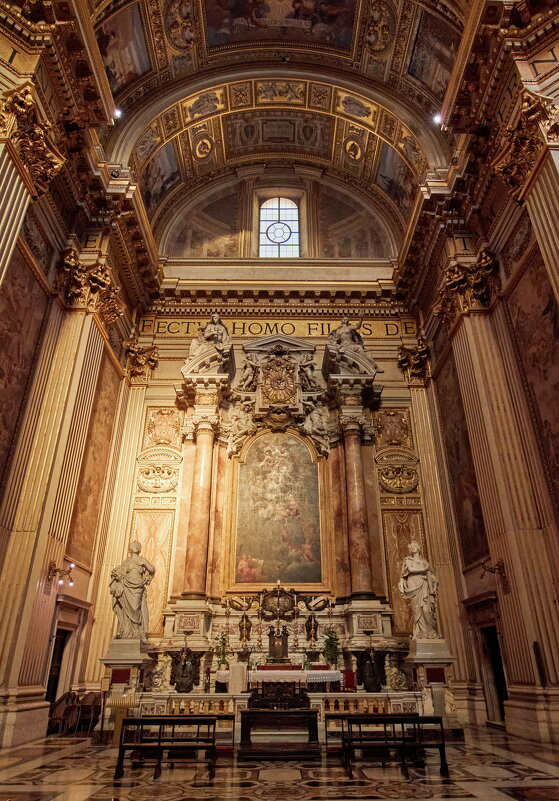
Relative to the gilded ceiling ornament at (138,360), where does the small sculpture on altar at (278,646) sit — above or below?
below

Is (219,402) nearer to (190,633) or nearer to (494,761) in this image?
(190,633)

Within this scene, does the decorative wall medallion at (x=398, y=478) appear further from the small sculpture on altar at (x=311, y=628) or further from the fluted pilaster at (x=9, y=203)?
the fluted pilaster at (x=9, y=203)

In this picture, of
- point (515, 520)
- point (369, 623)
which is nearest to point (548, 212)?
point (515, 520)

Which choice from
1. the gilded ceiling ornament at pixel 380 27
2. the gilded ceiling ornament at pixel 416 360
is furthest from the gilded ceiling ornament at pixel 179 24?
the gilded ceiling ornament at pixel 416 360

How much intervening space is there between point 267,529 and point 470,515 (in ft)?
15.8

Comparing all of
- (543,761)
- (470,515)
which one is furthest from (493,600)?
(543,761)

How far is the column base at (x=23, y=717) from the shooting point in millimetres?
8030

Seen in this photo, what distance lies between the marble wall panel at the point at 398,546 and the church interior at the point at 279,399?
5cm

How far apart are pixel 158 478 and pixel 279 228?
9.22 metres

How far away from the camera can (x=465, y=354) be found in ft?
38.7

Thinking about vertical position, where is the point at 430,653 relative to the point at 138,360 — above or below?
below

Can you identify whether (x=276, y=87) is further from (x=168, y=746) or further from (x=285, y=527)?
(x=168, y=746)

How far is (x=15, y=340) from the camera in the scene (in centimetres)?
964

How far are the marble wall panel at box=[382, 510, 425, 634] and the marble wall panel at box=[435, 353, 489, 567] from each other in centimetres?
125
